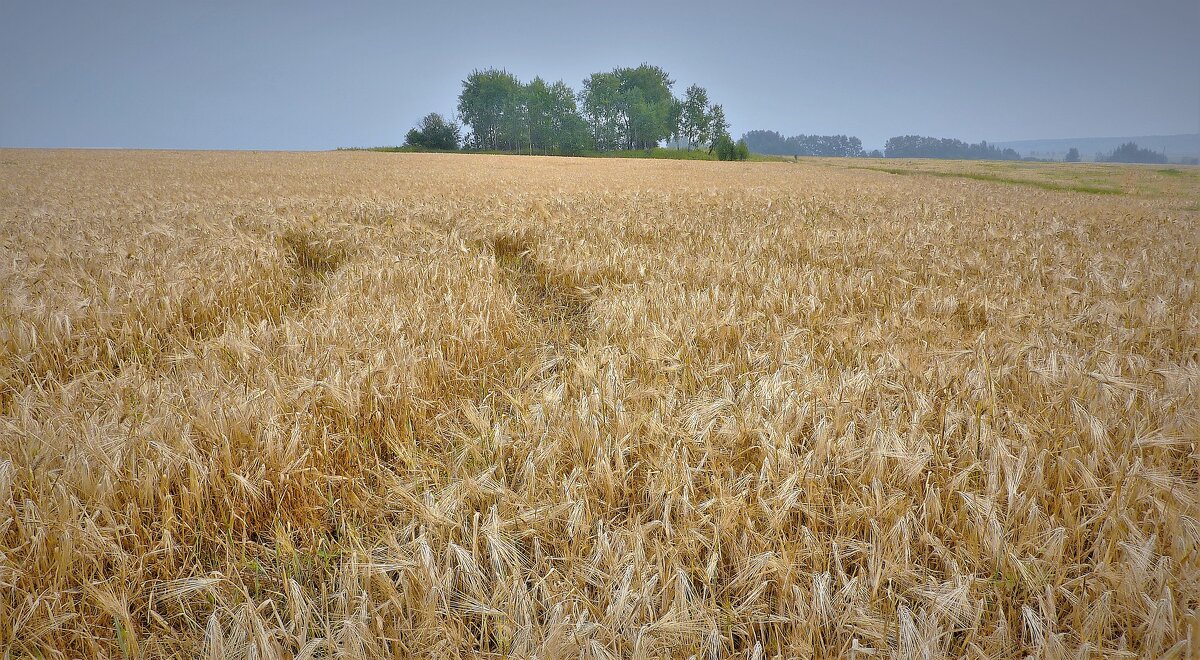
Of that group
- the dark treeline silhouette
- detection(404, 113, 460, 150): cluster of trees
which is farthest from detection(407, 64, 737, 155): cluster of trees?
the dark treeline silhouette

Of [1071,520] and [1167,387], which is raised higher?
[1167,387]

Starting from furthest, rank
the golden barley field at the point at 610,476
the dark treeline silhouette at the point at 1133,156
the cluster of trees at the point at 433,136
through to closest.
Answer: the dark treeline silhouette at the point at 1133,156 < the cluster of trees at the point at 433,136 < the golden barley field at the point at 610,476

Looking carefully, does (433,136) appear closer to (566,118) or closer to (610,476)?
(566,118)

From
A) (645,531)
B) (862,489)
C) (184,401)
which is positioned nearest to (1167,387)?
(862,489)

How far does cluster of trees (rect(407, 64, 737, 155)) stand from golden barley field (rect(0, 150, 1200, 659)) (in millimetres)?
81488

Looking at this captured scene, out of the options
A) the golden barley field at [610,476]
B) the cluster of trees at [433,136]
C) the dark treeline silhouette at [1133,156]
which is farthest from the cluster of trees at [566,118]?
the dark treeline silhouette at [1133,156]

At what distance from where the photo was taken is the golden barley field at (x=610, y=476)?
4.16 ft

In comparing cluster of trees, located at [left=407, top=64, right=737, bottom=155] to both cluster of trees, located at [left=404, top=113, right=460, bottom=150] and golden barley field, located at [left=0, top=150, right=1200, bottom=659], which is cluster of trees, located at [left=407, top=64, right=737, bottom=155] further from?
golden barley field, located at [left=0, top=150, right=1200, bottom=659]

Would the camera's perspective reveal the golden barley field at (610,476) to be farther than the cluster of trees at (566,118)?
No

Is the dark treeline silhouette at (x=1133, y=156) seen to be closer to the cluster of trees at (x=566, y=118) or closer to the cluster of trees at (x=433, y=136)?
the cluster of trees at (x=566, y=118)

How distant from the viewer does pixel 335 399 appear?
2.20 meters

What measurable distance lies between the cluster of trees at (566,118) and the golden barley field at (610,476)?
8149 cm

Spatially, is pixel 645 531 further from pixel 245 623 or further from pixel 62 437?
pixel 62 437

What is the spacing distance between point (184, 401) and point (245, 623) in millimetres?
1290
